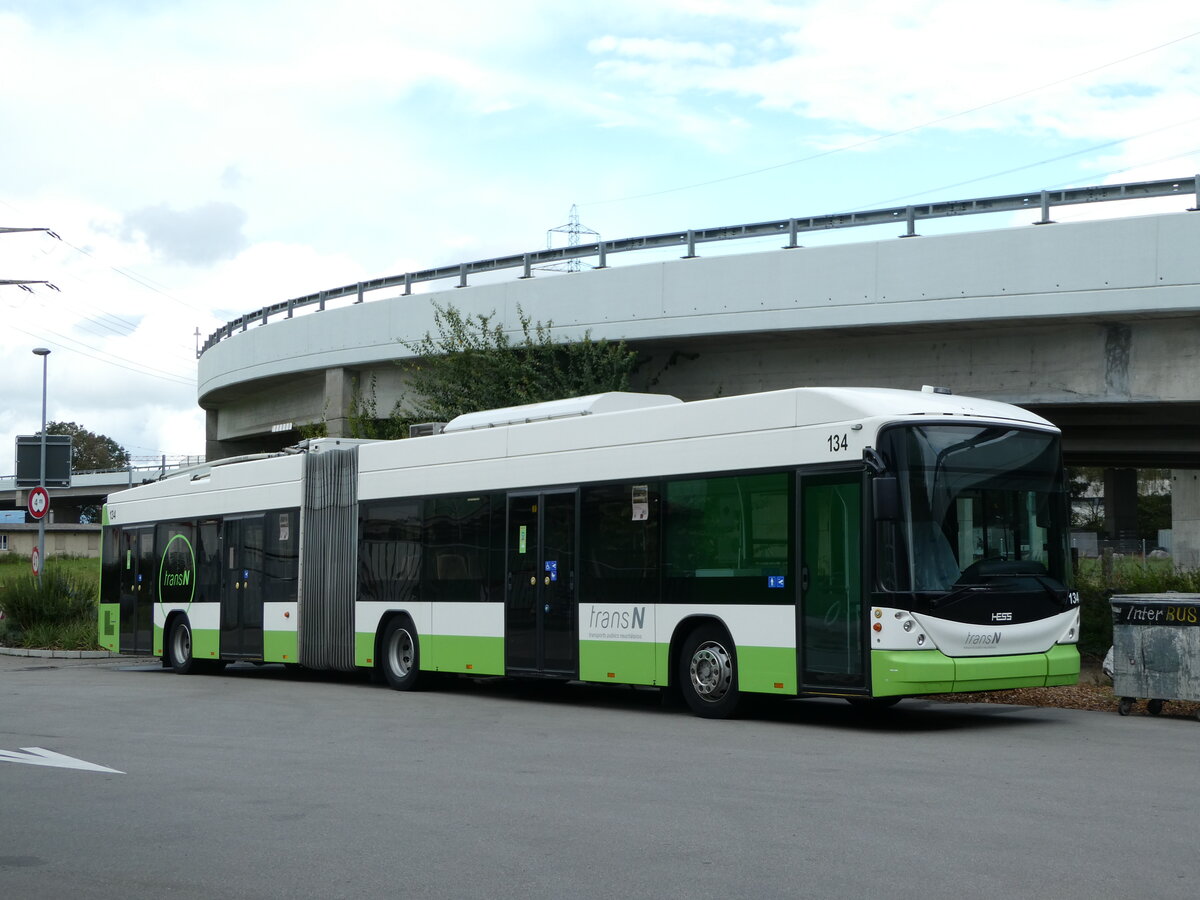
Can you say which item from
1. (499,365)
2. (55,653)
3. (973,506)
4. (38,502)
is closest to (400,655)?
(973,506)

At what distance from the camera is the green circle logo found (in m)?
22.1

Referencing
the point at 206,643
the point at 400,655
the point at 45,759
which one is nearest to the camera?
the point at 45,759

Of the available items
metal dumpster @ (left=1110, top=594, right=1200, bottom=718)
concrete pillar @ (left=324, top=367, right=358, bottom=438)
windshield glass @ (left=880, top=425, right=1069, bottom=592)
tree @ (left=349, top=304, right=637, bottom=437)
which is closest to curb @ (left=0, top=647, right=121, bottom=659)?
concrete pillar @ (left=324, top=367, right=358, bottom=438)

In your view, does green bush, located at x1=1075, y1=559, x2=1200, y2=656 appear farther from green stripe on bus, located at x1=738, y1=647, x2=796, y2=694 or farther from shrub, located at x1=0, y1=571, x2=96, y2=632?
shrub, located at x1=0, y1=571, x2=96, y2=632

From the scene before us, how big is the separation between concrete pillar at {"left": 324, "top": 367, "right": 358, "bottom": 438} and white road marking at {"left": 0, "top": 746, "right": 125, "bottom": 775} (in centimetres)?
1783

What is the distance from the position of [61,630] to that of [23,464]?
5.04 metres

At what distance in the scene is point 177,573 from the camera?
22422mm

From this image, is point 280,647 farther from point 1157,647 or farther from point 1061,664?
point 1157,647

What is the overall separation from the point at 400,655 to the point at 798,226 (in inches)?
361

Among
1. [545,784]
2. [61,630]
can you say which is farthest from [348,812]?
[61,630]

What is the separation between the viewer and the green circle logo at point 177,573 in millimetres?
22098

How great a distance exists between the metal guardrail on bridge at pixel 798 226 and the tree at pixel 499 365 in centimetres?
101

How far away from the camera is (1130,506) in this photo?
271ft

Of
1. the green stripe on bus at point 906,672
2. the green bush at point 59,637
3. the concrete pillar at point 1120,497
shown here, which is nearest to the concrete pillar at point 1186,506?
the concrete pillar at point 1120,497
